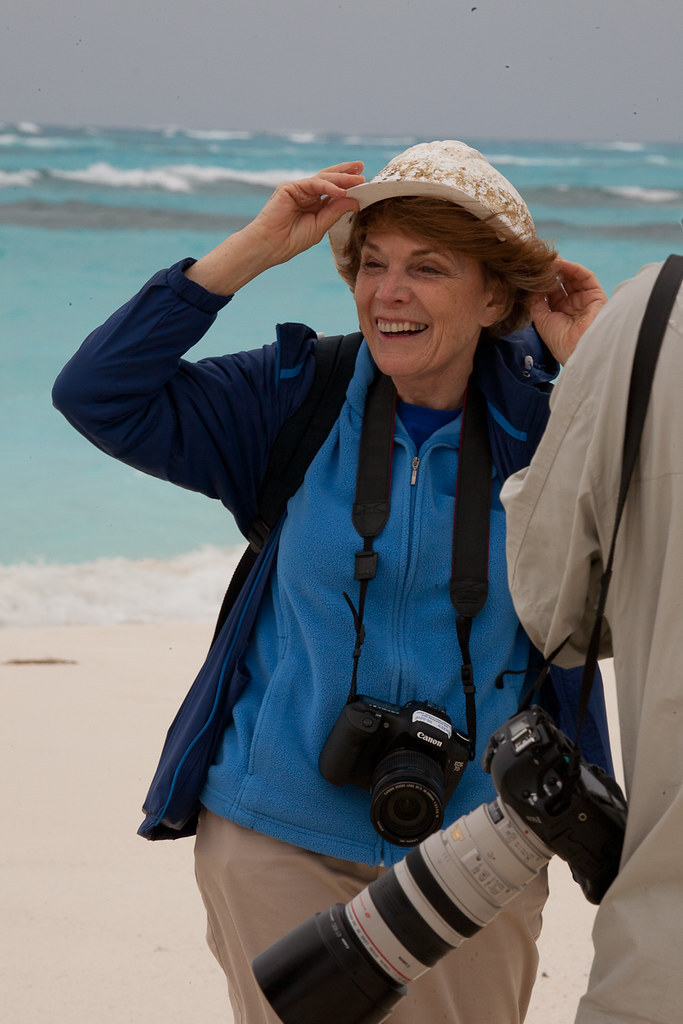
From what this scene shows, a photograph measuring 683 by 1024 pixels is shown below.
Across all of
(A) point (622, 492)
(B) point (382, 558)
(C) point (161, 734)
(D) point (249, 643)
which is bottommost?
(C) point (161, 734)

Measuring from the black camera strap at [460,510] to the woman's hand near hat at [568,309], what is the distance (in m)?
0.23

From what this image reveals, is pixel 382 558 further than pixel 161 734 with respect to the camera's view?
No

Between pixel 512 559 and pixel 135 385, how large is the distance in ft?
2.87

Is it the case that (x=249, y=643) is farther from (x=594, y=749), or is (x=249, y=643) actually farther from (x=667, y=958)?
(x=667, y=958)

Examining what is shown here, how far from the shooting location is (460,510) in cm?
196

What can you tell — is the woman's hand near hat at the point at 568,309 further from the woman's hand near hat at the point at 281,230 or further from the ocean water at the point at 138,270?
the ocean water at the point at 138,270

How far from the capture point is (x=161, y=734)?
14.4 feet

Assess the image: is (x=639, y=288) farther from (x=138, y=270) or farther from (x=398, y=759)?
(x=138, y=270)

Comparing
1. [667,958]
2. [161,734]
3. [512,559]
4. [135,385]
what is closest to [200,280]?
[135,385]

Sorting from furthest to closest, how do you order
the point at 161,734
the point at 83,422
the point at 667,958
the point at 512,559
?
the point at 161,734, the point at 83,422, the point at 512,559, the point at 667,958

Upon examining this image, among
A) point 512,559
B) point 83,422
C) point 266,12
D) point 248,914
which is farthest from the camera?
point 266,12

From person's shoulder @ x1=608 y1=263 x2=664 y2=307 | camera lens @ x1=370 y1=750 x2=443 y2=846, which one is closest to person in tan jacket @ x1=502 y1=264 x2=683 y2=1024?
person's shoulder @ x1=608 y1=263 x2=664 y2=307

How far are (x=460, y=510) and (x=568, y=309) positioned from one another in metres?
0.50

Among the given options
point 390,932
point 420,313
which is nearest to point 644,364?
point 390,932
